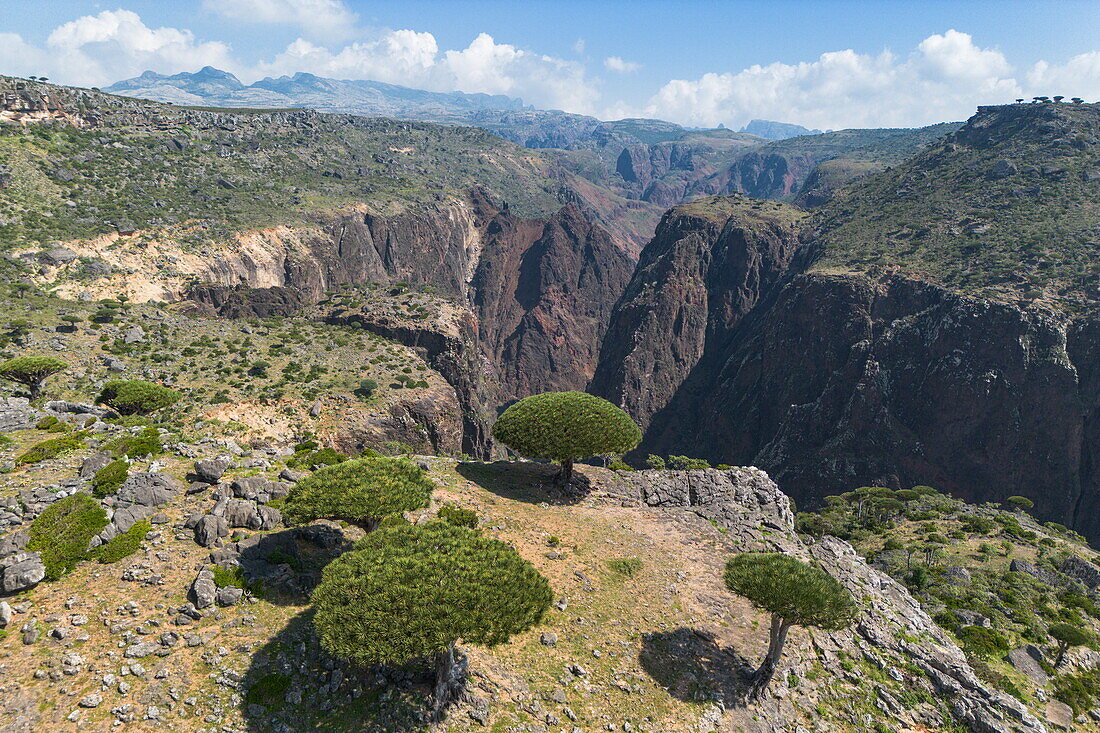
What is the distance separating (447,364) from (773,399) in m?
77.0

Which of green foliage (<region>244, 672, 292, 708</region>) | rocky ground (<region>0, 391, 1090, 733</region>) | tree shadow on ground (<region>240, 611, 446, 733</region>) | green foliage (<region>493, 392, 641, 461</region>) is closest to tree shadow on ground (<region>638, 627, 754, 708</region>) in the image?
rocky ground (<region>0, 391, 1090, 733</region>)

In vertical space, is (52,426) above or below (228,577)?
above

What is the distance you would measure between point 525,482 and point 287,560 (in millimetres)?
22405

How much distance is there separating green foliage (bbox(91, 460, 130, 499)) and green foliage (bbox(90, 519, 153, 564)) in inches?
140

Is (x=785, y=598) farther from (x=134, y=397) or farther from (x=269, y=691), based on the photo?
(x=134, y=397)

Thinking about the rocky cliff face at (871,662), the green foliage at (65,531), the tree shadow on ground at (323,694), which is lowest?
→ the rocky cliff face at (871,662)

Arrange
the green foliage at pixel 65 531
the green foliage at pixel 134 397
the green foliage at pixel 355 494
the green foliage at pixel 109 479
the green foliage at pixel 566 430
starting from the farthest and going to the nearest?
1. the green foliage at pixel 566 430
2. the green foliage at pixel 134 397
3. the green foliage at pixel 109 479
4. the green foliage at pixel 355 494
5. the green foliage at pixel 65 531

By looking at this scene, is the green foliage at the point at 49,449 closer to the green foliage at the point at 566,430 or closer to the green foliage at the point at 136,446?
the green foliage at the point at 136,446

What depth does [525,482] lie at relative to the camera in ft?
150

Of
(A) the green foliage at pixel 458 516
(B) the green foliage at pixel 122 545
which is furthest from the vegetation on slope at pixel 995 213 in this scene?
(B) the green foliage at pixel 122 545

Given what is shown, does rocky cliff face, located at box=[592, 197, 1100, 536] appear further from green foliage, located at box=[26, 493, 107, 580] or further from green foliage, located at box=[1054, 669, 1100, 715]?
green foliage, located at box=[26, 493, 107, 580]

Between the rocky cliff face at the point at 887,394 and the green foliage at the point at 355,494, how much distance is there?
91237 mm

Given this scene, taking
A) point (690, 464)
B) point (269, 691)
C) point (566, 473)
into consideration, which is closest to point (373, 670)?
point (269, 691)

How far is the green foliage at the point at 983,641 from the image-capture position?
117 feet
